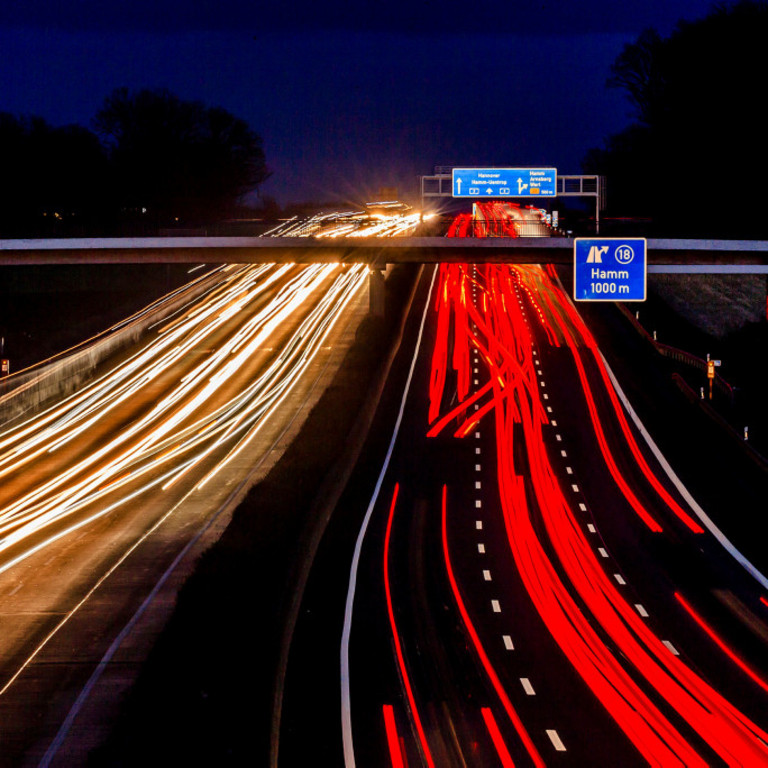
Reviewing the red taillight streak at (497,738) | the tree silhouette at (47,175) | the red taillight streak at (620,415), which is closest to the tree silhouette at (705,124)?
the red taillight streak at (620,415)

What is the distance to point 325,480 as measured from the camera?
2908 cm

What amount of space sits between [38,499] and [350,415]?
11919mm

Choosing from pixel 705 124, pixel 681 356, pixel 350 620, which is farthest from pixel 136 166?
pixel 350 620

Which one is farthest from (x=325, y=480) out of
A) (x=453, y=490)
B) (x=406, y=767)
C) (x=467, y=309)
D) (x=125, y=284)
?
(x=125, y=284)

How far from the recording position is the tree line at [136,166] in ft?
306

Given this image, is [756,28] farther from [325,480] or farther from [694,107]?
[325,480]

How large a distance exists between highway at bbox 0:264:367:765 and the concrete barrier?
2.07ft

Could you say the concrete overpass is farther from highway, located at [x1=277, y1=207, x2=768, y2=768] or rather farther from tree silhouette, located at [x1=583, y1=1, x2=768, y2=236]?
tree silhouette, located at [x1=583, y1=1, x2=768, y2=236]

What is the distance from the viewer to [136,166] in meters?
120

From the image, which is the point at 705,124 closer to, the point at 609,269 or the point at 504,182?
the point at 504,182

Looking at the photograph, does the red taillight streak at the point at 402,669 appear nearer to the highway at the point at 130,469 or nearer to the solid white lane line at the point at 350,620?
the solid white lane line at the point at 350,620

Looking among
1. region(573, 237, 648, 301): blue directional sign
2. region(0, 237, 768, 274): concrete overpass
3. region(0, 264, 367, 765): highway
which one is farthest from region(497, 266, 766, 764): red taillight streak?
region(0, 237, 768, 274): concrete overpass

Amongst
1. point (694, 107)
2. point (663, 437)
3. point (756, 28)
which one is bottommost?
point (663, 437)

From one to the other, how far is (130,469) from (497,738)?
19.8 meters
